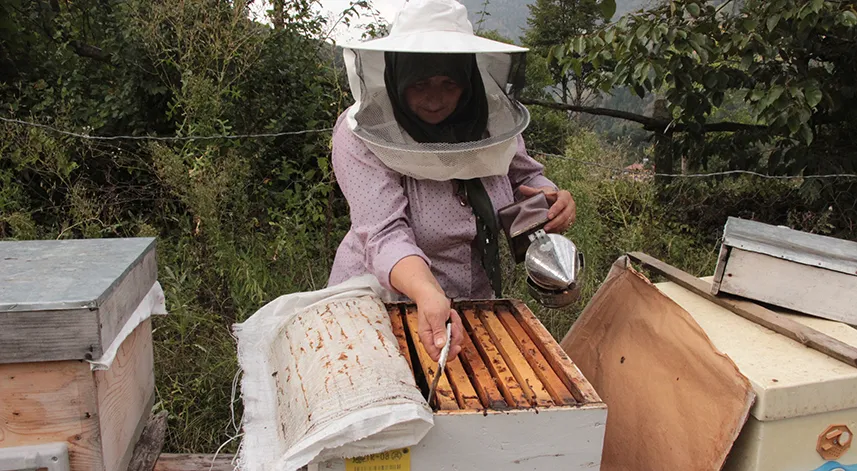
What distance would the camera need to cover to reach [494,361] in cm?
137

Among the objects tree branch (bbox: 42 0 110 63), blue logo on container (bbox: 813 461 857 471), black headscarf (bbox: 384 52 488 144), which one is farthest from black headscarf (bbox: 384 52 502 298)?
tree branch (bbox: 42 0 110 63)

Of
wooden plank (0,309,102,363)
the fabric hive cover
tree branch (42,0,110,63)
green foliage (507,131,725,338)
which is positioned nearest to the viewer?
wooden plank (0,309,102,363)

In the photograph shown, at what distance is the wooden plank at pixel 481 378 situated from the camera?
118 centimetres

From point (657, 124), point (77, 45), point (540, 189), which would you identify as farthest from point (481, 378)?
point (77, 45)

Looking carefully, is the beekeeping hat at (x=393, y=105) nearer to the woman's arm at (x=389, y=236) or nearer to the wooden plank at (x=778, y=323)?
the woman's arm at (x=389, y=236)

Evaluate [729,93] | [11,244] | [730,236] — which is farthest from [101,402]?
[729,93]

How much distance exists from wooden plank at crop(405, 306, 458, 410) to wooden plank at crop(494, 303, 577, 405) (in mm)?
206

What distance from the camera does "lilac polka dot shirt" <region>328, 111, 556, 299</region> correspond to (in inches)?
59.4

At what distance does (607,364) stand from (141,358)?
4.17ft

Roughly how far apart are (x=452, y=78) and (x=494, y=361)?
73 cm

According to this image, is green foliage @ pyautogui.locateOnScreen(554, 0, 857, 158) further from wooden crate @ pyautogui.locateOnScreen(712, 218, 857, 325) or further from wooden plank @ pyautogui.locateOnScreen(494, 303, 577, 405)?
wooden plank @ pyautogui.locateOnScreen(494, 303, 577, 405)

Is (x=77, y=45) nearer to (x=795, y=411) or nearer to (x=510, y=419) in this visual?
(x=510, y=419)

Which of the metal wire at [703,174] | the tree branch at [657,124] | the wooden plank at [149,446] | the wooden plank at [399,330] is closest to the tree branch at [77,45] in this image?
the tree branch at [657,124]

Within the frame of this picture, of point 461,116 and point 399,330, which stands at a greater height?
point 461,116
